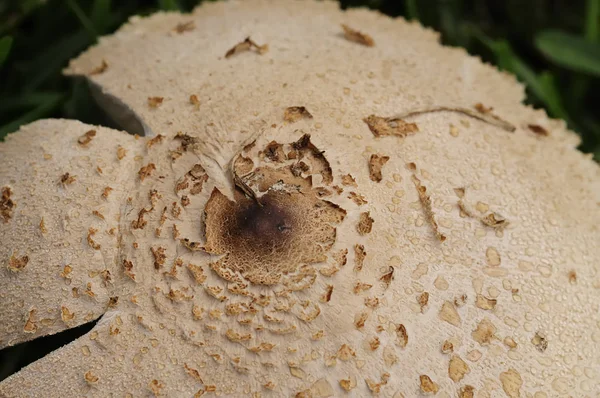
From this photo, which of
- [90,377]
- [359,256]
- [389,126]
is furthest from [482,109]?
[90,377]

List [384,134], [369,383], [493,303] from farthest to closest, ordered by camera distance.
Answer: [384,134] → [493,303] → [369,383]

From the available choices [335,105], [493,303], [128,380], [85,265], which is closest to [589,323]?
[493,303]

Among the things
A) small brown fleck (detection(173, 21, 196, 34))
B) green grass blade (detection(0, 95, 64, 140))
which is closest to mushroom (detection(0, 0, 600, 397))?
small brown fleck (detection(173, 21, 196, 34))

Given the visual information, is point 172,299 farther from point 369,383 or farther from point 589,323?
point 589,323

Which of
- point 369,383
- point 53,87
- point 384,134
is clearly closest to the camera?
point 369,383

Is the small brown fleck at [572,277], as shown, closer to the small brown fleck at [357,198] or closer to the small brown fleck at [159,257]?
the small brown fleck at [357,198]

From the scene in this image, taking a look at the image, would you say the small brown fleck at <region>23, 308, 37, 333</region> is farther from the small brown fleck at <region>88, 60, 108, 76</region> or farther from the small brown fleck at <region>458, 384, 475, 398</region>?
A: the small brown fleck at <region>458, 384, 475, 398</region>

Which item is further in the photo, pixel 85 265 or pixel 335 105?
pixel 335 105

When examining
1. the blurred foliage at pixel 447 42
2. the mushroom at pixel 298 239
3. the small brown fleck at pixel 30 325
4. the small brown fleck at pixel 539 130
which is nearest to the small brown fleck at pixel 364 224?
the mushroom at pixel 298 239
